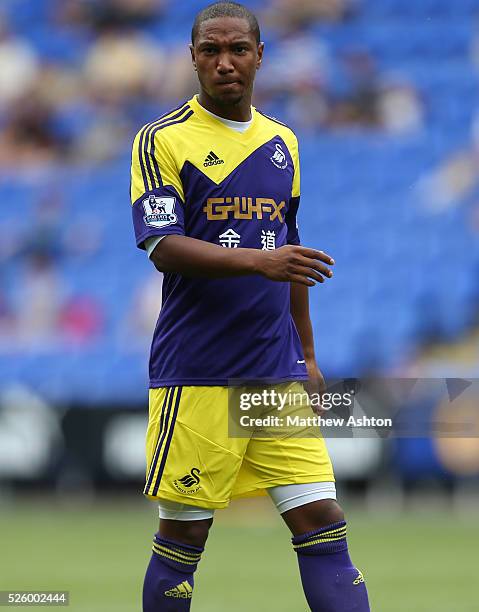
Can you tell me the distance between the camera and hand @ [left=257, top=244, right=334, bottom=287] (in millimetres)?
3762

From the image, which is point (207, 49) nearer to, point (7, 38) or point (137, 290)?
point (137, 290)

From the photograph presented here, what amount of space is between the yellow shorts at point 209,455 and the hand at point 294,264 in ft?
1.59

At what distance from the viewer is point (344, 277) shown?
1341 cm

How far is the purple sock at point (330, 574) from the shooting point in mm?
3971

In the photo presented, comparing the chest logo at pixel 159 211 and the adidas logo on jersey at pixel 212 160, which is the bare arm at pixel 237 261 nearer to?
the chest logo at pixel 159 211

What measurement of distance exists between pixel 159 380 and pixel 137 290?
30.9 feet

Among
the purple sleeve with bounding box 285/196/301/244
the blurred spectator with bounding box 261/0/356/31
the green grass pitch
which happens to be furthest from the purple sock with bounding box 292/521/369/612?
the blurred spectator with bounding box 261/0/356/31

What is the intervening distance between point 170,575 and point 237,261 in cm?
104

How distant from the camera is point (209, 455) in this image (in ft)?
13.3

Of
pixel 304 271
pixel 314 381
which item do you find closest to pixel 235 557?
pixel 314 381

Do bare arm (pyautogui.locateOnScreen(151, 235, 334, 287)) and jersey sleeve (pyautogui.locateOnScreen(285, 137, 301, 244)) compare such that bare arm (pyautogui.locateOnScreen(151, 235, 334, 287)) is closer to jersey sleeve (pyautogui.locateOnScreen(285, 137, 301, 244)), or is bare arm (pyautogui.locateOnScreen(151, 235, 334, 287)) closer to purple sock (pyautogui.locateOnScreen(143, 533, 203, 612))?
jersey sleeve (pyautogui.locateOnScreen(285, 137, 301, 244))

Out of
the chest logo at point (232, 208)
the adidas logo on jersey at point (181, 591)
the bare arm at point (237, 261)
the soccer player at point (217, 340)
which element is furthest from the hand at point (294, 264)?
the adidas logo on jersey at point (181, 591)

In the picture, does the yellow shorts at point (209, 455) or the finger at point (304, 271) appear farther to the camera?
the yellow shorts at point (209, 455)

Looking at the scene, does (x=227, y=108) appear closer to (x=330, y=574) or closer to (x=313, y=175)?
(x=330, y=574)
